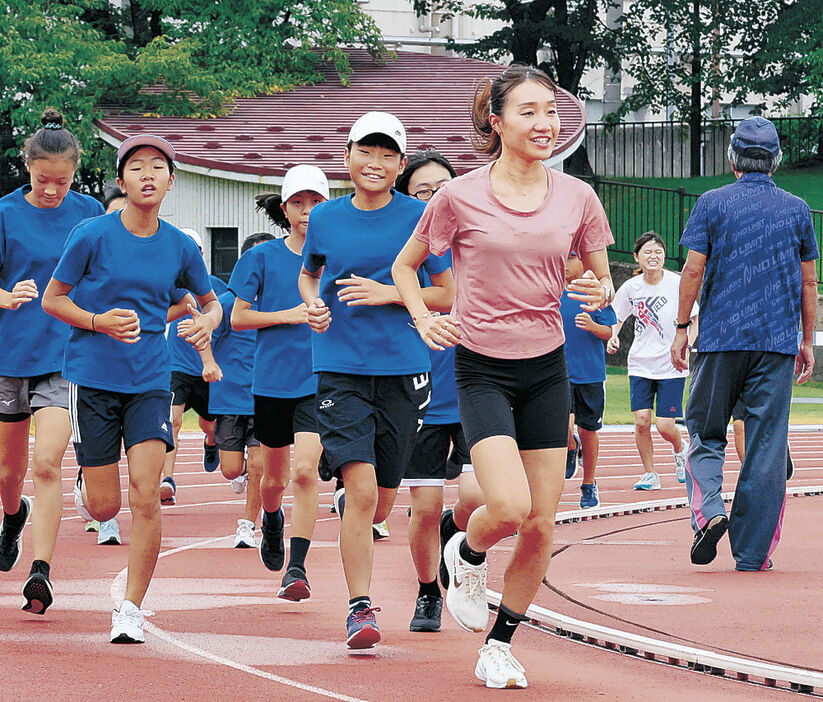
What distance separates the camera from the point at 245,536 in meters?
10.2

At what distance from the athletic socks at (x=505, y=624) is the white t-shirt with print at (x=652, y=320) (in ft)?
26.6

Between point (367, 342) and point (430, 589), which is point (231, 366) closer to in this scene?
point (430, 589)

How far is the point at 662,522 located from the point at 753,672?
208 inches

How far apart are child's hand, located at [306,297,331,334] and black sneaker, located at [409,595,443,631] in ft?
4.37

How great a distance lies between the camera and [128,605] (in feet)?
21.9

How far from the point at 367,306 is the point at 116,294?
1115 mm

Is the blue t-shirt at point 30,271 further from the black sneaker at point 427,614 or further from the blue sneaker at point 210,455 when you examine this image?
the blue sneaker at point 210,455

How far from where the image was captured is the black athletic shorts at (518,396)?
236 inches

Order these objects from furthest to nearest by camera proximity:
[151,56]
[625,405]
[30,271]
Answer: [151,56] < [625,405] < [30,271]

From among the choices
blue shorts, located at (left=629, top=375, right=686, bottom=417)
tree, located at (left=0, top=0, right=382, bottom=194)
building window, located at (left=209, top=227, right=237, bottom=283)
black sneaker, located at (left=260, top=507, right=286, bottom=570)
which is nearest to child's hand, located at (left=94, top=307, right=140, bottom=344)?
black sneaker, located at (left=260, top=507, right=286, bottom=570)

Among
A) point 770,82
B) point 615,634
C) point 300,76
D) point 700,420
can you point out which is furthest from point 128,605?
point 770,82

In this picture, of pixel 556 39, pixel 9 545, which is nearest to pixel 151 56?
pixel 556 39

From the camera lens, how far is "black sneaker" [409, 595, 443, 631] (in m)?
7.13

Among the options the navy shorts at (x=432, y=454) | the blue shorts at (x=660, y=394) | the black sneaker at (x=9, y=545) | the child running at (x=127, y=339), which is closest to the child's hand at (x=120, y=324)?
the child running at (x=127, y=339)
